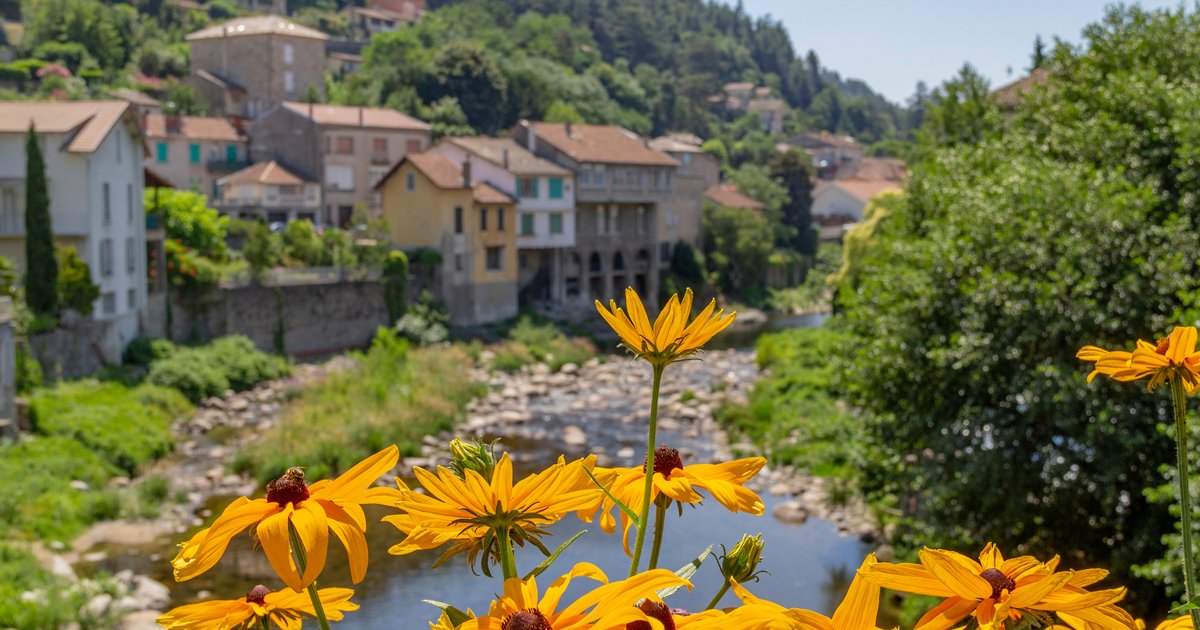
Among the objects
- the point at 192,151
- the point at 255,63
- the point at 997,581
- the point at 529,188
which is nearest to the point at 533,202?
the point at 529,188

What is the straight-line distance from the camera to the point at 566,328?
149ft

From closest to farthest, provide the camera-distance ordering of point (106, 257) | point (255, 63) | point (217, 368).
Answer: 1. point (106, 257)
2. point (217, 368)
3. point (255, 63)

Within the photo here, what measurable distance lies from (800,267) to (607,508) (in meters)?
64.5

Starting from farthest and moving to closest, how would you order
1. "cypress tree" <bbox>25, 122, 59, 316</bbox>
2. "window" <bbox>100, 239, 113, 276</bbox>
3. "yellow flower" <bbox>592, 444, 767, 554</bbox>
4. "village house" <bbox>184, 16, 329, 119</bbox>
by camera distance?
1. "village house" <bbox>184, 16, 329, 119</bbox>
2. "window" <bbox>100, 239, 113, 276</bbox>
3. "cypress tree" <bbox>25, 122, 59, 316</bbox>
4. "yellow flower" <bbox>592, 444, 767, 554</bbox>

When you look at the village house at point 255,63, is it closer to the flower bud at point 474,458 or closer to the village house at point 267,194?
the village house at point 267,194

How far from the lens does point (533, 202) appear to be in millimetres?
47281

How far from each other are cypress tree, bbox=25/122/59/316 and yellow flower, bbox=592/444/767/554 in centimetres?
2869

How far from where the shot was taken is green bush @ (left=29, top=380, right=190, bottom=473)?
24.1m

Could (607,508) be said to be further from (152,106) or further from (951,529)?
(152,106)

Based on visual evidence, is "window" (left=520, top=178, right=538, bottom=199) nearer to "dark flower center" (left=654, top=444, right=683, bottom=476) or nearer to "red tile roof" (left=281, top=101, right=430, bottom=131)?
"red tile roof" (left=281, top=101, right=430, bottom=131)

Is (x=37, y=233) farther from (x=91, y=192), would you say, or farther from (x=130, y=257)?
(x=130, y=257)

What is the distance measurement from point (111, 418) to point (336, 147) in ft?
84.5

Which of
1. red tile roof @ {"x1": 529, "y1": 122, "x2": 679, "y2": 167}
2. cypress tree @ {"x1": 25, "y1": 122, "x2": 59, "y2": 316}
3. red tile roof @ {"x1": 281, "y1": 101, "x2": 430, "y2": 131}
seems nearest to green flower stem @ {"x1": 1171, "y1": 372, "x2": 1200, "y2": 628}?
cypress tree @ {"x1": 25, "y1": 122, "x2": 59, "y2": 316}

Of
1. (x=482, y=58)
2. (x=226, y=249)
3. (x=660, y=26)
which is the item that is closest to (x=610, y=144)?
(x=482, y=58)
